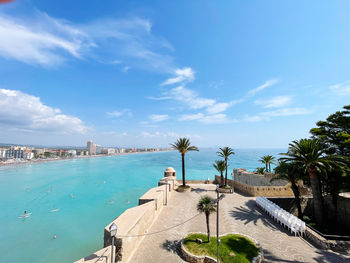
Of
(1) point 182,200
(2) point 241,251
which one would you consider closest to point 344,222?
(2) point 241,251

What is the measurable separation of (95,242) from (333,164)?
94.1ft

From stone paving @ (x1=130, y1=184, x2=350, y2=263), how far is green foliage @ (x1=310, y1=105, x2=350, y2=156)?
11.8 metres

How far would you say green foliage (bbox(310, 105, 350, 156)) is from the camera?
60.2 feet

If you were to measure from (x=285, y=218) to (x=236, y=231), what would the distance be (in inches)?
172

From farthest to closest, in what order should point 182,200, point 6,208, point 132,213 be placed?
1. point 6,208
2. point 182,200
3. point 132,213

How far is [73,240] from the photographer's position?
21.1 metres

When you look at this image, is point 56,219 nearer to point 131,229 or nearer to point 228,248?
point 131,229

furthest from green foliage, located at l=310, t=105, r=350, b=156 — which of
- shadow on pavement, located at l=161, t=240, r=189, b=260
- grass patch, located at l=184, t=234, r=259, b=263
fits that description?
shadow on pavement, located at l=161, t=240, r=189, b=260

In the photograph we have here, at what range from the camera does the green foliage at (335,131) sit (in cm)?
1836

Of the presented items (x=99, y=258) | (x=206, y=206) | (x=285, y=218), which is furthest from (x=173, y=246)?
(x=285, y=218)

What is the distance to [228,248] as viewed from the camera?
10.2 metres

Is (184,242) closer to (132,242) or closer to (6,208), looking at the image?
(132,242)

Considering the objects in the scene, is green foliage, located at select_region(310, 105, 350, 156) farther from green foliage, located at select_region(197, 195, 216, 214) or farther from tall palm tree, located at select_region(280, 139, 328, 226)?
green foliage, located at select_region(197, 195, 216, 214)

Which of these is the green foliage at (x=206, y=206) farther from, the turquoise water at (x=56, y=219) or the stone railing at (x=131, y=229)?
the turquoise water at (x=56, y=219)
